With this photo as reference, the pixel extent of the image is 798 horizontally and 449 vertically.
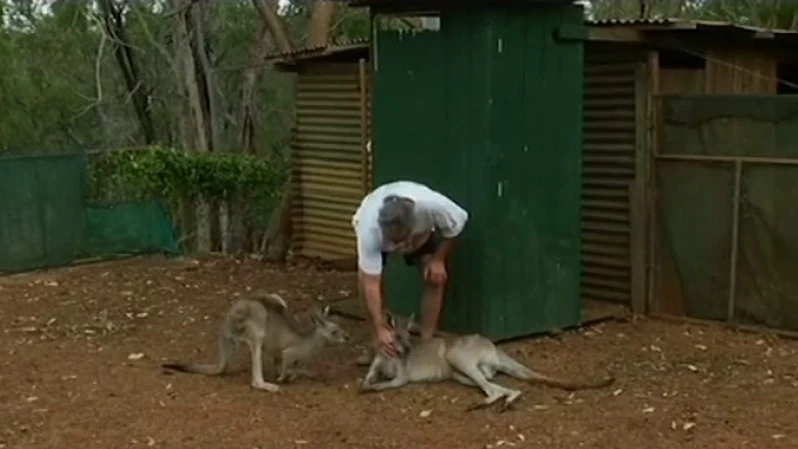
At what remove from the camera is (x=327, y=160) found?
540 inches

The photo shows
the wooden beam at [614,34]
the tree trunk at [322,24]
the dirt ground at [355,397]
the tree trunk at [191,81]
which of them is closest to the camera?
the dirt ground at [355,397]

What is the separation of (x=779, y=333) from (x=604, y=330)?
136 centimetres

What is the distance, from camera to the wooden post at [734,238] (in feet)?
30.7

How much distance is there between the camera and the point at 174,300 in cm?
1098

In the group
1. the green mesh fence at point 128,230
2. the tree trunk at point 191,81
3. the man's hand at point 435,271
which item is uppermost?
the tree trunk at point 191,81

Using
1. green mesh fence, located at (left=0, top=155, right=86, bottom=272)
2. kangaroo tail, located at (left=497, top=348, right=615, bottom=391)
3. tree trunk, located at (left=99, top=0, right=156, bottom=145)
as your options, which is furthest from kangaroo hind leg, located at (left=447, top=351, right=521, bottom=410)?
tree trunk, located at (left=99, top=0, right=156, bottom=145)

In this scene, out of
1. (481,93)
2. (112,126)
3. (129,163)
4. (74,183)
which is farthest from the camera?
(112,126)

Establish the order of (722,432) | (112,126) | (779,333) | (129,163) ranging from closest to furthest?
(722,432), (779,333), (129,163), (112,126)

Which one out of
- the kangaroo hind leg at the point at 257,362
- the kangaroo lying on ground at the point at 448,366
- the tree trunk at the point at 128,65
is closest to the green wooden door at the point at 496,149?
the kangaroo lying on ground at the point at 448,366

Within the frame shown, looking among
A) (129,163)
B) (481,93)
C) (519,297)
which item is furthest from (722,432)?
(129,163)

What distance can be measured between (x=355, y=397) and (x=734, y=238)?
3.60m

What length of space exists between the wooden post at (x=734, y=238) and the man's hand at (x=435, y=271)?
8.63 ft

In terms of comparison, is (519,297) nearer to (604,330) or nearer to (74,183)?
(604,330)

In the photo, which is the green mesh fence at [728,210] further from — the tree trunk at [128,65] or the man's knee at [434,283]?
the tree trunk at [128,65]
